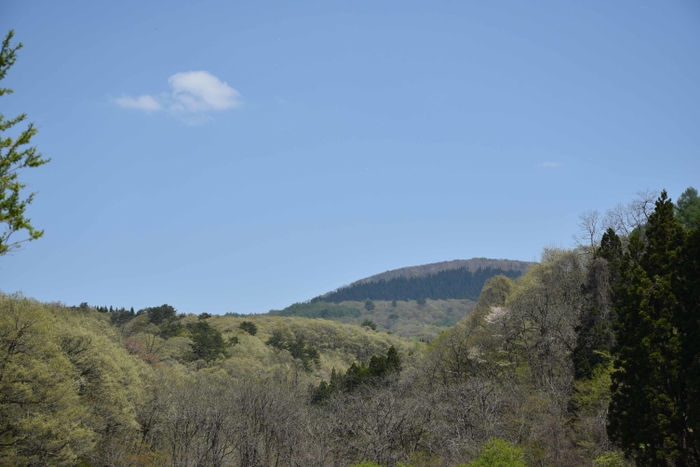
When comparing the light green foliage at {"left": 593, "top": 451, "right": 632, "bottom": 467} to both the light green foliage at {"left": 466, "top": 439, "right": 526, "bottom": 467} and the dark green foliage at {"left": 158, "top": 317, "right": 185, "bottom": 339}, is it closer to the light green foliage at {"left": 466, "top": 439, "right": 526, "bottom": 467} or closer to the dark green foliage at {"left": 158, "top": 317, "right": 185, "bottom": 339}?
the light green foliage at {"left": 466, "top": 439, "right": 526, "bottom": 467}

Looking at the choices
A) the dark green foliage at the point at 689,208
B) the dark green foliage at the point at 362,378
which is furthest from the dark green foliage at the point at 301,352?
the dark green foliage at the point at 689,208

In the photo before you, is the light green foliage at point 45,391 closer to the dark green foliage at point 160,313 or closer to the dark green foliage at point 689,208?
the dark green foliage at point 689,208

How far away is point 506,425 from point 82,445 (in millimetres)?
24766

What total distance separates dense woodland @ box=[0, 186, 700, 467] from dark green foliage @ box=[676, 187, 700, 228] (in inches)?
8.7

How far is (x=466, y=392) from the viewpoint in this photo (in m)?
38.6

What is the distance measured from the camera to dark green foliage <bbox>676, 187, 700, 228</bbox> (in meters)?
40.4

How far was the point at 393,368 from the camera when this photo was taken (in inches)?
2208

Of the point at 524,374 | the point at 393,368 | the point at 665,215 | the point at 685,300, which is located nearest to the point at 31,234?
the point at 685,300

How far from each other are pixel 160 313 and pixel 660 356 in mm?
92419

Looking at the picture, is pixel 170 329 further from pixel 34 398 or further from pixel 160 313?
pixel 34 398

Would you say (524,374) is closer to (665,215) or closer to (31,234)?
(665,215)

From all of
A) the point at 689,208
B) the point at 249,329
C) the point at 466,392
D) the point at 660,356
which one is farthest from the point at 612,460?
the point at 249,329

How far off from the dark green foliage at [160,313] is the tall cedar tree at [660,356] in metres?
88.6

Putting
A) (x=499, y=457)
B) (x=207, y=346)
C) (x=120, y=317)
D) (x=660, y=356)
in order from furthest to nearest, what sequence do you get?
(x=120, y=317), (x=207, y=346), (x=499, y=457), (x=660, y=356)
